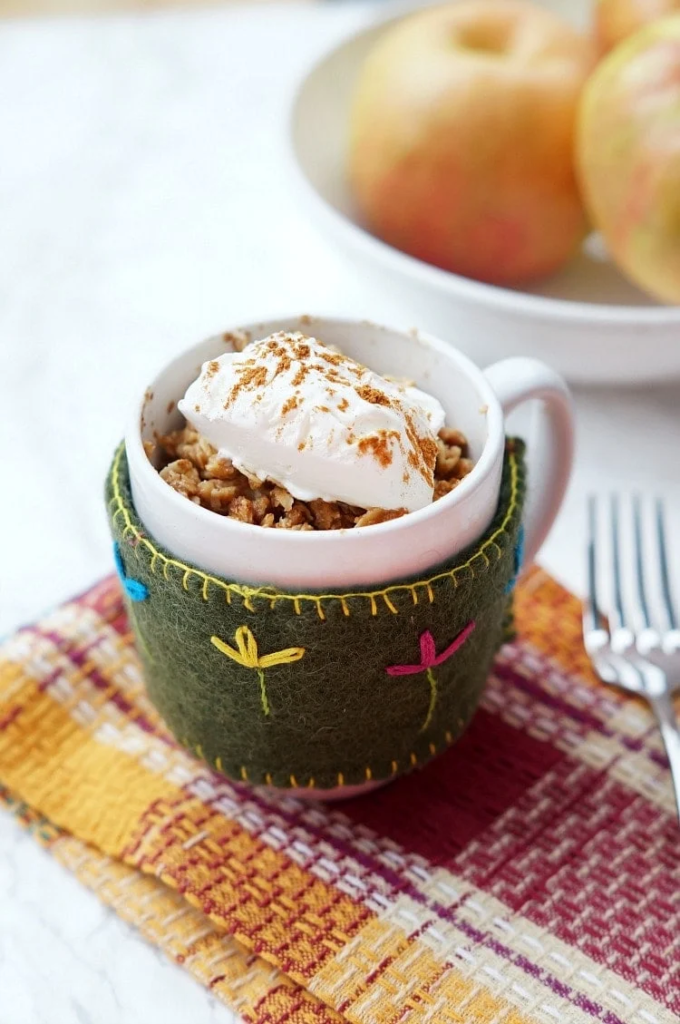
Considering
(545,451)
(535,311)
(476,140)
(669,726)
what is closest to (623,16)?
(476,140)

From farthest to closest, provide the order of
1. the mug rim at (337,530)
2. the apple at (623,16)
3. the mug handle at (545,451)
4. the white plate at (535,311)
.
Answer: the apple at (623,16)
the white plate at (535,311)
the mug handle at (545,451)
the mug rim at (337,530)

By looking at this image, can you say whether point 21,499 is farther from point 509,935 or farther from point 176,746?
point 509,935

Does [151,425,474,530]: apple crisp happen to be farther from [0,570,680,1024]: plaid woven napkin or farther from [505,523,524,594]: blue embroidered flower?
[0,570,680,1024]: plaid woven napkin

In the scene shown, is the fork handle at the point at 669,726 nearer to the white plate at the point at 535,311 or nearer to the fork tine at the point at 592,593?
the fork tine at the point at 592,593

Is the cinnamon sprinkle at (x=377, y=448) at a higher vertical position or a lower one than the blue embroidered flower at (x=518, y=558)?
higher

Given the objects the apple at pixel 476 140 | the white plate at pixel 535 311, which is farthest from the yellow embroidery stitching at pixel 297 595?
the apple at pixel 476 140

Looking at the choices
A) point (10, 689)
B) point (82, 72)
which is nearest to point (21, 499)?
point (10, 689)
